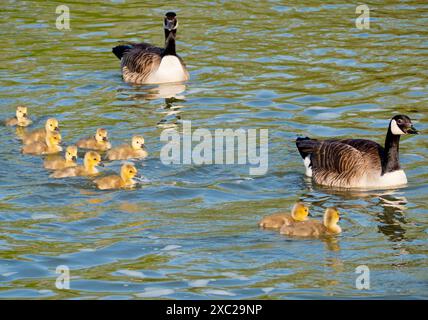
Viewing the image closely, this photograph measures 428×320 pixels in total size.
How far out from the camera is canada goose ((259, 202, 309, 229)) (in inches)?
465

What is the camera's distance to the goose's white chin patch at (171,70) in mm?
18844

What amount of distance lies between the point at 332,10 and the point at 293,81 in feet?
15.1

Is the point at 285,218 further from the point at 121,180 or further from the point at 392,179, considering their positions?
the point at 121,180

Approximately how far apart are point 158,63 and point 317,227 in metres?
8.16

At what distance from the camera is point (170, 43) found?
19000 mm

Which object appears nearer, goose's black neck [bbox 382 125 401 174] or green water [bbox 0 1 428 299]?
green water [bbox 0 1 428 299]

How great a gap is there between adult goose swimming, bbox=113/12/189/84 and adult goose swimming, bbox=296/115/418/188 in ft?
17.3

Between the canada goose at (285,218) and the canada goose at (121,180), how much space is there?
2.16 meters

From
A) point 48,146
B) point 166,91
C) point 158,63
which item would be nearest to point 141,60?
point 158,63

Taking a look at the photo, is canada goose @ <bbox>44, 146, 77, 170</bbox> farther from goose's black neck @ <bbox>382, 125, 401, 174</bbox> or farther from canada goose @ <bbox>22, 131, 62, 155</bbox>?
goose's black neck @ <bbox>382, 125, 401, 174</bbox>

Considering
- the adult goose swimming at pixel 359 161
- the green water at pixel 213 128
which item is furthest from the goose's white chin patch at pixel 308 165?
the green water at pixel 213 128

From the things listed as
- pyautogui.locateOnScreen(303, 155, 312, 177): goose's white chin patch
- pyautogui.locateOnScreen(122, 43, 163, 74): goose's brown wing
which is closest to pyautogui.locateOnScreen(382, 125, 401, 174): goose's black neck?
pyautogui.locateOnScreen(303, 155, 312, 177): goose's white chin patch

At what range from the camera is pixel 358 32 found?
68.8ft

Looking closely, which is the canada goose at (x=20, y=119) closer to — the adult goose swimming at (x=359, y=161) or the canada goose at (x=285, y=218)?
the adult goose swimming at (x=359, y=161)
